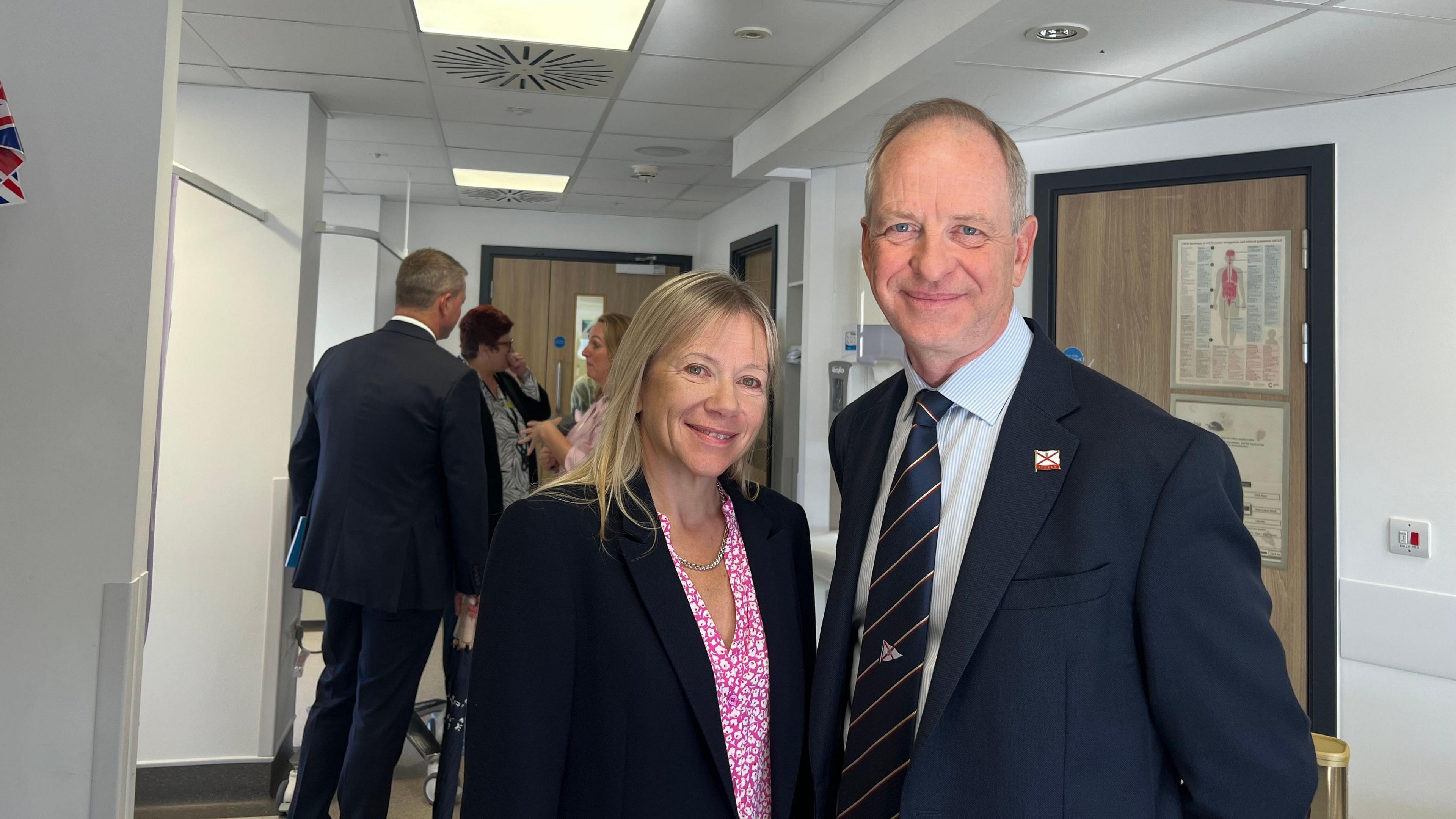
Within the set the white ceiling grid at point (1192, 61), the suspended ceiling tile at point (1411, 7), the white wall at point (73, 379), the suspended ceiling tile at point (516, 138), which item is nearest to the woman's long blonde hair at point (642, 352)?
the white wall at point (73, 379)

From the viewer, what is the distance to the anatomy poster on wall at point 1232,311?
3.32m

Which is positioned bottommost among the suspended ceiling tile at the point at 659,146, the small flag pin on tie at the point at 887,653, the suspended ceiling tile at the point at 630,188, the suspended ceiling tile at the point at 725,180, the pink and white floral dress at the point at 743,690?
the pink and white floral dress at the point at 743,690

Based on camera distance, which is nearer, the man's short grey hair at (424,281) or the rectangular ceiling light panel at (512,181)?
the man's short grey hair at (424,281)

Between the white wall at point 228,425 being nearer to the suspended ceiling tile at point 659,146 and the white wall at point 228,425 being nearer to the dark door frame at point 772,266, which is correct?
the suspended ceiling tile at point 659,146

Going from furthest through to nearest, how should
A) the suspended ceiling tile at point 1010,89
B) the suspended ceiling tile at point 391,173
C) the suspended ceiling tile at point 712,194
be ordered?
the suspended ceiling tile at point 712,194
the suspended ceiling tile at point 391,173
the suspended ceiling tile at point 1010,89

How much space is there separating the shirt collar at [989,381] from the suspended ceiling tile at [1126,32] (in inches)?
56.3

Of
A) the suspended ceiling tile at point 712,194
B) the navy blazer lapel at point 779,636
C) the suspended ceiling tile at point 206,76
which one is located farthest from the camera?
the suspended ceiling tile at point 712,194

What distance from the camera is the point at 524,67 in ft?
11.5

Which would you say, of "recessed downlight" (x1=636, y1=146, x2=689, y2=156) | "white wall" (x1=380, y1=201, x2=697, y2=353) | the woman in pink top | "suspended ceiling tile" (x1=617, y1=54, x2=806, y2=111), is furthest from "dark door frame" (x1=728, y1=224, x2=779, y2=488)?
the woman in pink top

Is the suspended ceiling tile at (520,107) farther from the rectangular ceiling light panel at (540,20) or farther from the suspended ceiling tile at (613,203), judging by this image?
the suspended ceiling tile at (613,203)

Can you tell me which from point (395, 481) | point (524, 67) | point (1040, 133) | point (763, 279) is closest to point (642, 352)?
point (395, 481)

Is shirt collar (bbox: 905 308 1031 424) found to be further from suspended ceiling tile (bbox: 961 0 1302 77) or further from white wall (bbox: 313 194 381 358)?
white wall (bbox: 313 194 381 358)

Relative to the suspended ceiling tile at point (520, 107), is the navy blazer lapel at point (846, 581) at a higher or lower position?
lower

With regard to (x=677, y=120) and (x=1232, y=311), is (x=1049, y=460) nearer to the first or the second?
(x=1232, y=311)
